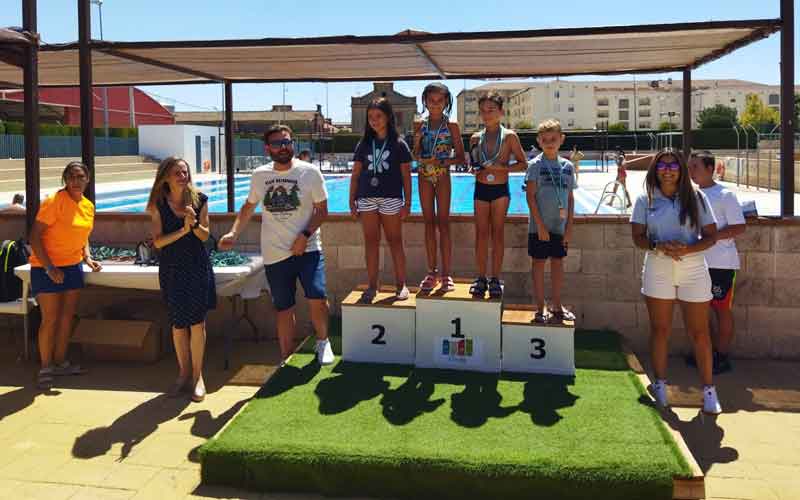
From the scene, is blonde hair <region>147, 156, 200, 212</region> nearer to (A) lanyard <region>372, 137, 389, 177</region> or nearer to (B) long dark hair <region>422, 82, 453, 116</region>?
(A) lanyard <region>372, 137, 389, 177</region>

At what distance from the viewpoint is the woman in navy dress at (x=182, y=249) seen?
178 inches

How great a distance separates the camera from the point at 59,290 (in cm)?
513

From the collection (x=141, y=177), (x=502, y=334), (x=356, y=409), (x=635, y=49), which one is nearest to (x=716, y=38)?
(x=635, y=49)

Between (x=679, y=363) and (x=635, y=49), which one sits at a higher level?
(x=635, y=49)

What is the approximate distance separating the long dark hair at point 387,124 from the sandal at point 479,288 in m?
1.15

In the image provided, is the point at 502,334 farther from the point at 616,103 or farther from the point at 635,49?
the point at 616,103

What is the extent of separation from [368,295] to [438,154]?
1.15 meters

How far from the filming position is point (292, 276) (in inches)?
185

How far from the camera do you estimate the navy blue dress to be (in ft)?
15.0

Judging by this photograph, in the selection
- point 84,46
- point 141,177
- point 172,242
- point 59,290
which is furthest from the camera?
point 141,177

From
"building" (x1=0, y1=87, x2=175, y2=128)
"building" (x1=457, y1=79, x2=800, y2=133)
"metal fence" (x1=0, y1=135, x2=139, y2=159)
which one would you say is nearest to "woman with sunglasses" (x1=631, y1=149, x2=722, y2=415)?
"metal fence" (x1=0, y1=135, x2=139, y2=159)

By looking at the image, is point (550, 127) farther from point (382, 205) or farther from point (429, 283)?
point (429, 283)

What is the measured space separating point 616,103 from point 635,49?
12870cm

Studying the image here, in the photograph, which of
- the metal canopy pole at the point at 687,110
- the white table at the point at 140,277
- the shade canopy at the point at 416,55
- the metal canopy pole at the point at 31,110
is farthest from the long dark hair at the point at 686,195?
the metal canopy pole at the point at 31,110
